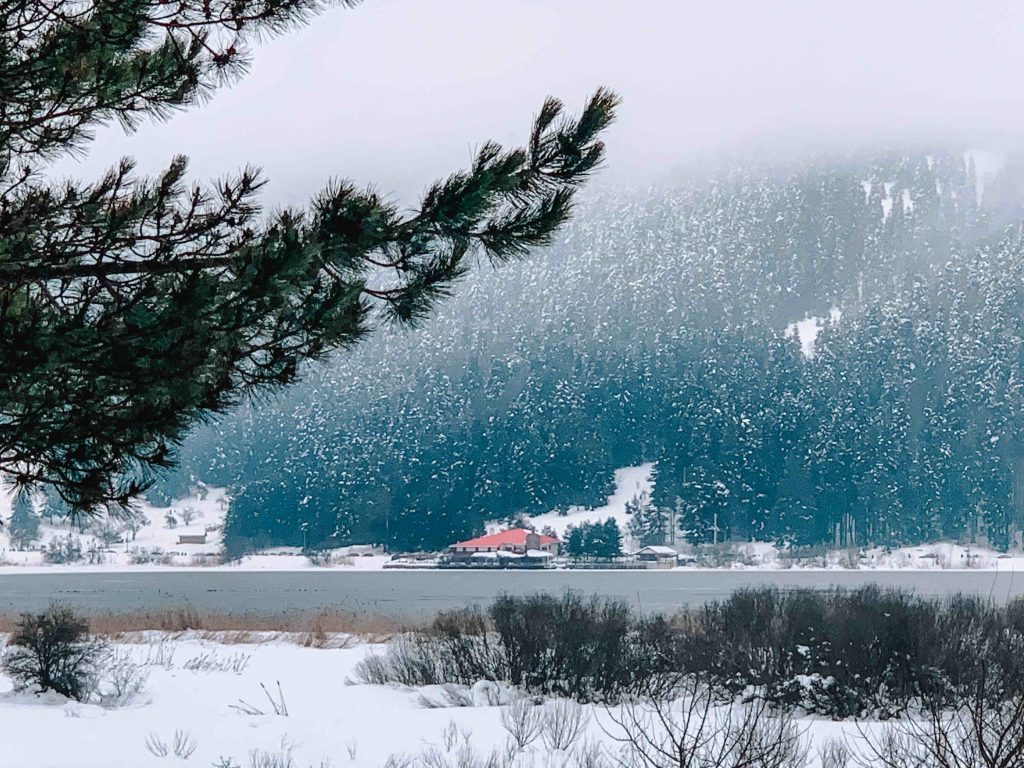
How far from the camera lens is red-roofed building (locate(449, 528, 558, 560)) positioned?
116m

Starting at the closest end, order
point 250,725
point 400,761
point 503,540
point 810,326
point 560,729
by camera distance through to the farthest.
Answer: point 400,761
point 560,729
point 250,725
point 503,540
point 810,326

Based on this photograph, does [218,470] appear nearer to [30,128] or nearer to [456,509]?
[456,509]

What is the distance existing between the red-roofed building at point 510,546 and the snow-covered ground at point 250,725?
3933 inches

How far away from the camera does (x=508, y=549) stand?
119m

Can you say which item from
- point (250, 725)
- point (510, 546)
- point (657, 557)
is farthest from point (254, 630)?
point (510, 546)

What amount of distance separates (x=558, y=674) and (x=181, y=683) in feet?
15.1

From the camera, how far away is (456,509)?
129375 millimetres

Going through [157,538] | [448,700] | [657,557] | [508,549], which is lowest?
[657,557]

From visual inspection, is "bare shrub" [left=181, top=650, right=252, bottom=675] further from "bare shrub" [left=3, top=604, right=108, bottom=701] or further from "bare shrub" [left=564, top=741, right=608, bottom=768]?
"bare shrub" [left=564, top=741, right=608, bottom=768]

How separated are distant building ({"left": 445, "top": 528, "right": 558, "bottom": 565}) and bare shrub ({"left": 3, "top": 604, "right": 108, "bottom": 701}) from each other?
329 ft

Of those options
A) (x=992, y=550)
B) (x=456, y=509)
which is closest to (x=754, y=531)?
(x=992, y=550)

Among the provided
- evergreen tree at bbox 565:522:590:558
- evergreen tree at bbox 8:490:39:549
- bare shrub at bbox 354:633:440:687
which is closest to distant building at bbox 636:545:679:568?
evergreen tree at bbox 565:522:590:558

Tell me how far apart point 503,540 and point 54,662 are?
10797 centimetres

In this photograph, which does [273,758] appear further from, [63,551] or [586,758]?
[63,551]
